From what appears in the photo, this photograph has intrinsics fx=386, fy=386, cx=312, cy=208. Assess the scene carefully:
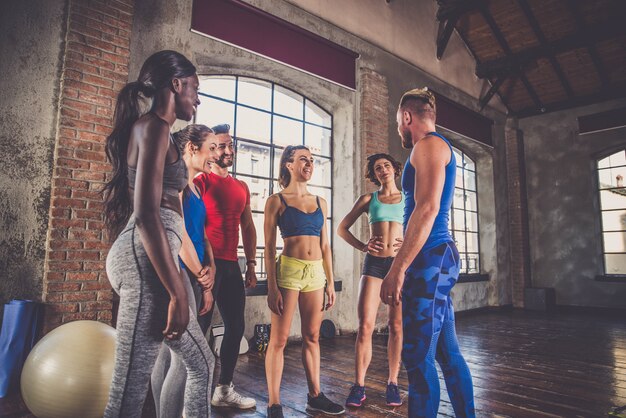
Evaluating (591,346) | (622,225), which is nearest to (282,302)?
(591,346)

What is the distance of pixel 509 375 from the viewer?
10.1 feet

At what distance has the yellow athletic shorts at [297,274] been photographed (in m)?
2.17

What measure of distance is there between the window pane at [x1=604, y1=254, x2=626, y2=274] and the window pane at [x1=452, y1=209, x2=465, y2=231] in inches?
103

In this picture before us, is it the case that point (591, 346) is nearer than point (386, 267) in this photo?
No

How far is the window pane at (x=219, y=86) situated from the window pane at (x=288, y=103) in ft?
1.99

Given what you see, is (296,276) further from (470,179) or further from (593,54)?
(593,54)

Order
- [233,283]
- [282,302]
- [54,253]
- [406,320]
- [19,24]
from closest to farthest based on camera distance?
[406,320] < [282,302] < [233,283] < [54,253] < [19,24]

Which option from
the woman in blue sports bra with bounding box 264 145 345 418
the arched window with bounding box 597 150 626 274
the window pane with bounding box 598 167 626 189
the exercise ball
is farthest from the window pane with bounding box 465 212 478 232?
the exercise ball

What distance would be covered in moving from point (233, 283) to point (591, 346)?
13.4 feet

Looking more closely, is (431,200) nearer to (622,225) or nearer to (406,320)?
(406,320)

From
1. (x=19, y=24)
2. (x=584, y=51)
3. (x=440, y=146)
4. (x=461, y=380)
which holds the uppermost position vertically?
(x=584, y=51)

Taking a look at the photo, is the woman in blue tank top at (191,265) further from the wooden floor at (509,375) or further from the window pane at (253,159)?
the window pane at (253,159)

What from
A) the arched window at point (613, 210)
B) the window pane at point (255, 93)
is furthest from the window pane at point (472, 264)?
the window pane at point (255, 93)

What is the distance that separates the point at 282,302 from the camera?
213 centimetres
